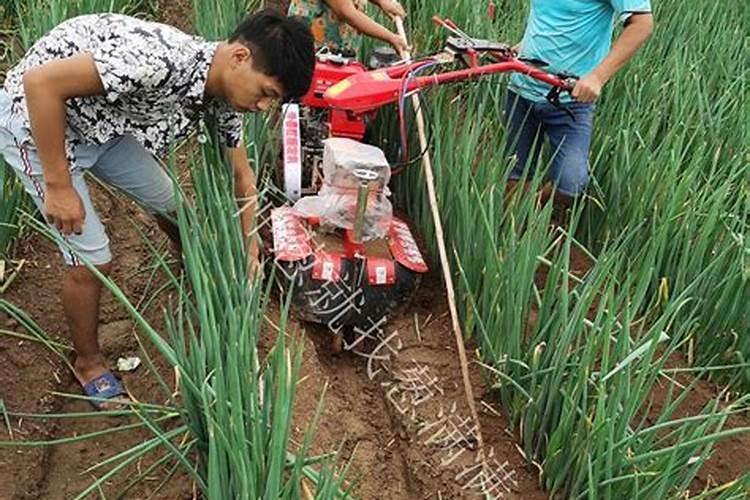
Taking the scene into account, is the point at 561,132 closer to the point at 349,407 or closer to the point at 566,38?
the point at 566,38

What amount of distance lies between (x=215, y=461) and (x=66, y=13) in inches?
82.5

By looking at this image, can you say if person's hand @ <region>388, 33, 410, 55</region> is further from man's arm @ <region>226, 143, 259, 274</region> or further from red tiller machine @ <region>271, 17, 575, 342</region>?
man's arm @ <region>226, 143, 259, 274</region>

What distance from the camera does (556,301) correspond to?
220 cm

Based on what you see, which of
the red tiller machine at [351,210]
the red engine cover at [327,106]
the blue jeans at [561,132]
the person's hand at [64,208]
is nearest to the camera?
the person's hand at [64,208]

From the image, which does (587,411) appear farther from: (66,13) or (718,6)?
(718,6)

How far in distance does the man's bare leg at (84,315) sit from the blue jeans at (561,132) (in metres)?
1.30

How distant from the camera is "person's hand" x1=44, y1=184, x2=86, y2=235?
77.2 inches

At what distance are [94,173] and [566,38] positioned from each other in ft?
4.96

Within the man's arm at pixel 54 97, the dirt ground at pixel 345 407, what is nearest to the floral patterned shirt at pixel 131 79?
the man's arm at pixel 54 97

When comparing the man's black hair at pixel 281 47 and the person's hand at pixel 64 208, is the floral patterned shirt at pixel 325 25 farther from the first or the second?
the person's hand at pixel 64 208

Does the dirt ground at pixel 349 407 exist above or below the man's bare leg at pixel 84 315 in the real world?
below

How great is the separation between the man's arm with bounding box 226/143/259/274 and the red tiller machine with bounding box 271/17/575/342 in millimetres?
189

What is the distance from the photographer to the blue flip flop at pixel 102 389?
7.36 feet

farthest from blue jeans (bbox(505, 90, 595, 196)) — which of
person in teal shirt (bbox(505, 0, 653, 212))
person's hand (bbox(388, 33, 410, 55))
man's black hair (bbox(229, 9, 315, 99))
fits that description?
man's black hair (bbox(229, 9, 315, 99))
